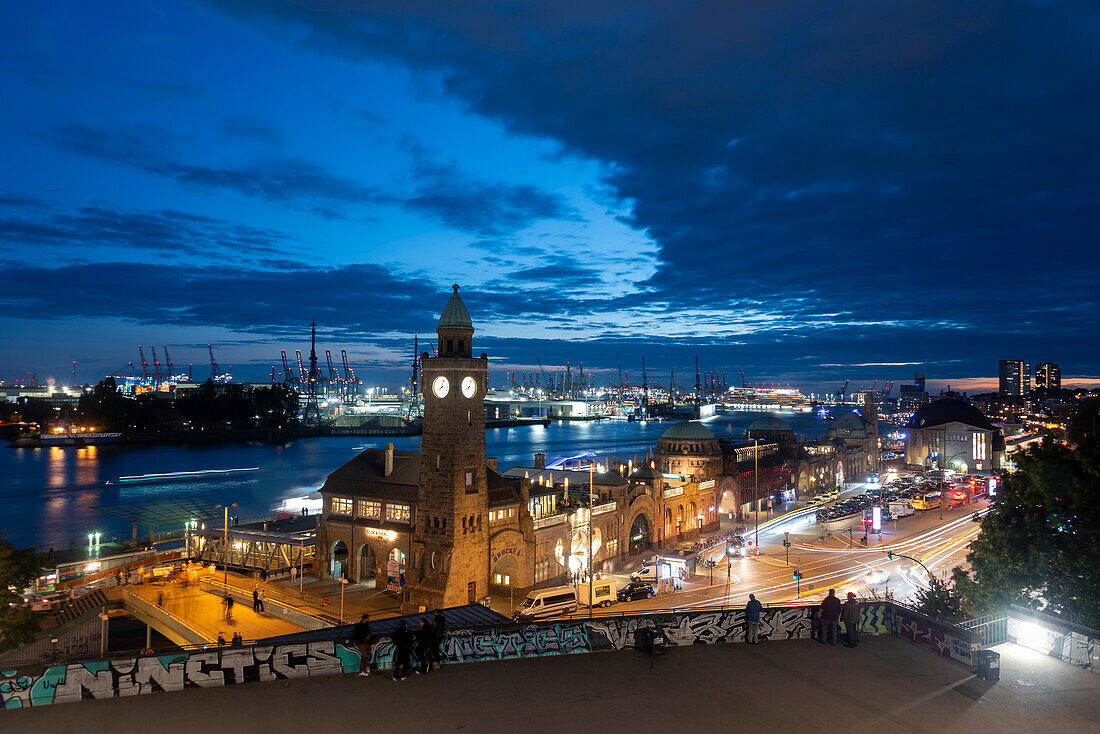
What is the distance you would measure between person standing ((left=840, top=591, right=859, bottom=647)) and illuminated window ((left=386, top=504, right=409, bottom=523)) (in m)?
29.4

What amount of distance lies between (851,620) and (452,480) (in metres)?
25.6

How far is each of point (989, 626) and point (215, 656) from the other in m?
18.9

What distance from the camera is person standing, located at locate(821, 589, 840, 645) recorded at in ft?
59.8

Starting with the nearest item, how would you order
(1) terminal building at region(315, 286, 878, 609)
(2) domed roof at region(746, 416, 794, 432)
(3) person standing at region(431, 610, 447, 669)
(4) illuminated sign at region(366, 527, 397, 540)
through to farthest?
1. (3) person standing at region(431, 610, 447, 669)
2. (1) terminal building at region(315, 286, 878, 609)
3. (4) illuminated sign at region(366, 527, 397, 540)
4. (2) domed roof at region(746, 416, 794, 432)

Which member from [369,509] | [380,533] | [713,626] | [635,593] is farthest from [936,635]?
[369,509]

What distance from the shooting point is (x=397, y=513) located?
43.0 meters

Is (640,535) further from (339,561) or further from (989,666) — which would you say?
(989,666)

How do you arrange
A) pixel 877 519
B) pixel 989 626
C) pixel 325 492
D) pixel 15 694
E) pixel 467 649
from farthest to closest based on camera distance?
1. pixel 877 519
2. pixel 325 492
3. pixel 989 626
4. pixel 467 649
5. pixel 15 694

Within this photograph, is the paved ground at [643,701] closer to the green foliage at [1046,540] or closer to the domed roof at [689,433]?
the green foliage at [1046,540]

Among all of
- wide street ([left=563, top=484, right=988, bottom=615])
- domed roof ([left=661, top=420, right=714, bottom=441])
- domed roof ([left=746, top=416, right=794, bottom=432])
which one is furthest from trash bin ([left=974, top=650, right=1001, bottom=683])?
domed roof ([left=746, top=416, right=794, bottom=432])

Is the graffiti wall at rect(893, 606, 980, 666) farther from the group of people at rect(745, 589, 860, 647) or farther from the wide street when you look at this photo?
Result: the wide street

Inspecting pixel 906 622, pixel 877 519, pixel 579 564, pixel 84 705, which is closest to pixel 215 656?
pixel 84 705

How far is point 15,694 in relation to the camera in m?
13.9

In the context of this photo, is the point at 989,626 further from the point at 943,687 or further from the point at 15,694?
the point at 15,694
